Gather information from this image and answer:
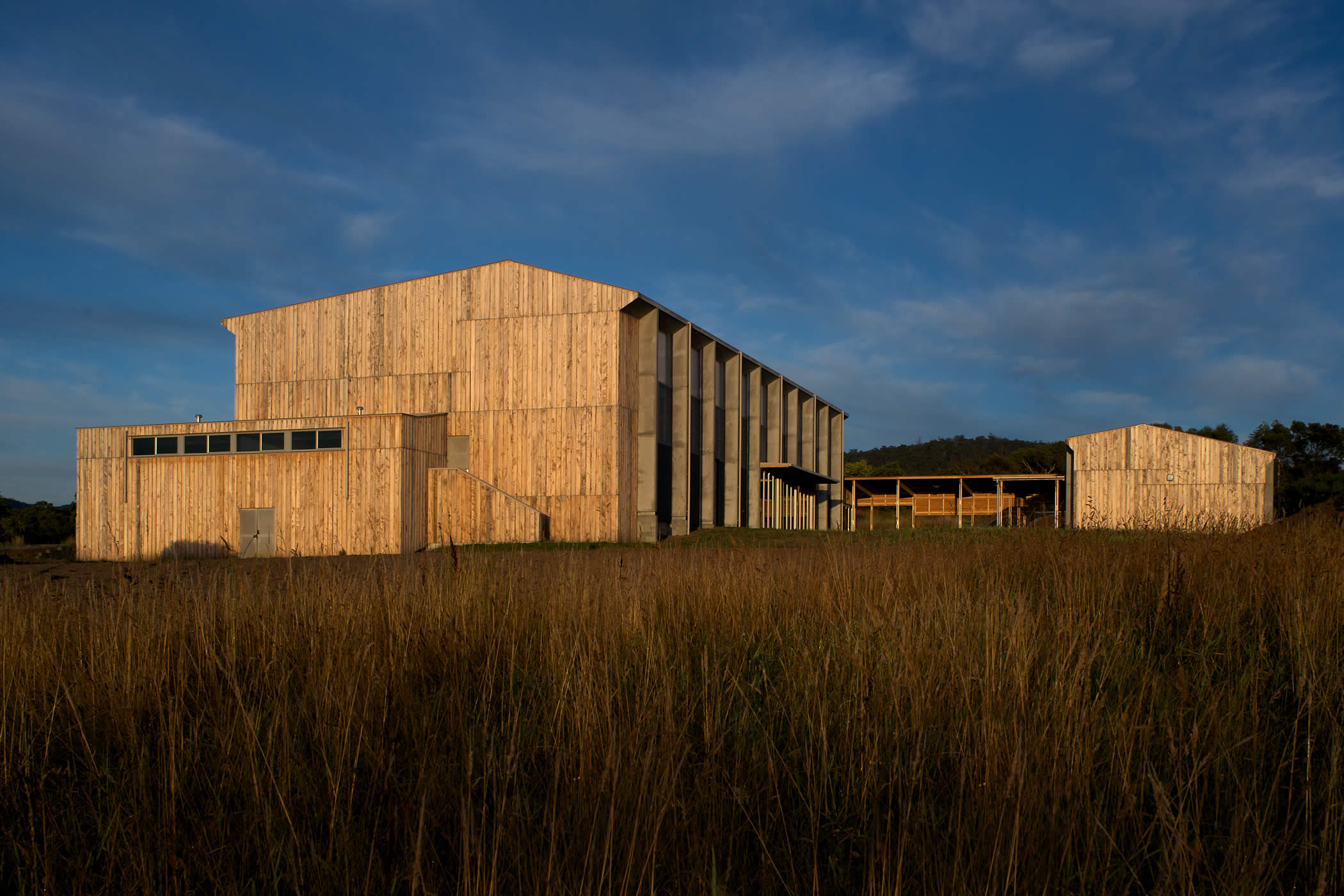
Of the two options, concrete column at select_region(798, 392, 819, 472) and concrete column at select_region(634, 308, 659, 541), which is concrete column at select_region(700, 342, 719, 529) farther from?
concrete column at select_region(798, 392, 819, 472)

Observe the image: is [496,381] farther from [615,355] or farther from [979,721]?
[979,721]

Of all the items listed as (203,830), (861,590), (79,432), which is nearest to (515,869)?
(203,830)

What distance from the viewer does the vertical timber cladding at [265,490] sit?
24.9 m

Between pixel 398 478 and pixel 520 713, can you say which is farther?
pixel 398 478

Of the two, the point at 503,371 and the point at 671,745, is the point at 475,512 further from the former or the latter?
the point at 671,745

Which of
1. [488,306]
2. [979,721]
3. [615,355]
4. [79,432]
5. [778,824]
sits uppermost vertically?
[488,306]

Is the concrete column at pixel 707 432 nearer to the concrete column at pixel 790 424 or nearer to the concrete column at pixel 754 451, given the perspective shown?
the concrete column at pixel 754 451

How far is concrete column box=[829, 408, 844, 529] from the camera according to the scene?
4778 centimetres

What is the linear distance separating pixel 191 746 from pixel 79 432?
28.1 m

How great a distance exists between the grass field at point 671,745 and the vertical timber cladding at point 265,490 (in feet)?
Answer: 63.4

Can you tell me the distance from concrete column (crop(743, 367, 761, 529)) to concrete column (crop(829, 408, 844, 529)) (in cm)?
1252

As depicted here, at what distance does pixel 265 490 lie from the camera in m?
25.7

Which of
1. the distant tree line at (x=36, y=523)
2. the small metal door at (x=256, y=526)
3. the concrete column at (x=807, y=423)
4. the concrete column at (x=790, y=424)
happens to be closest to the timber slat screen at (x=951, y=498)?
the concrete column at (x=807, y=423)

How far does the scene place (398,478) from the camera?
24.6 meters
